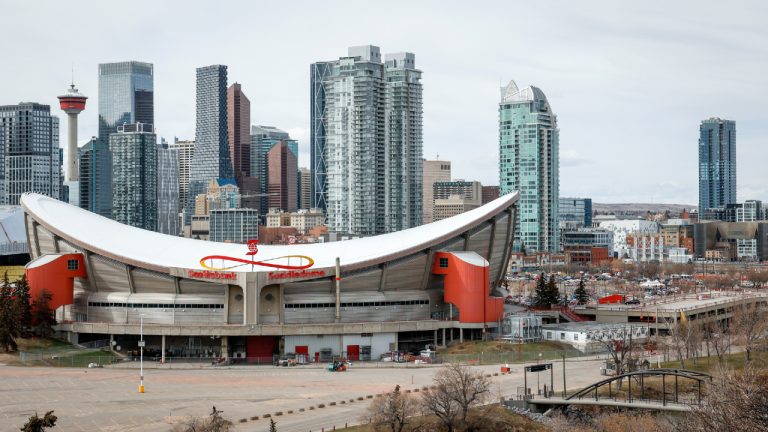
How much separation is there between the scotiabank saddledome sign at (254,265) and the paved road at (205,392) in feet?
32.7

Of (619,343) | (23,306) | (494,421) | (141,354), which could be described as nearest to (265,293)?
(141,354)

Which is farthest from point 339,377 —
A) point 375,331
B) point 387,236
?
point 387,236

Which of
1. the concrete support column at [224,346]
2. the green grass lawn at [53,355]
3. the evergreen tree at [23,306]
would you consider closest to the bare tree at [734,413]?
the concrete support column at [224,346]

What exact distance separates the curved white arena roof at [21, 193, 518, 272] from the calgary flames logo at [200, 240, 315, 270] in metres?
0.51

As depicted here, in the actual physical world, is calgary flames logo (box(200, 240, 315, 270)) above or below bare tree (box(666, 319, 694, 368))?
above

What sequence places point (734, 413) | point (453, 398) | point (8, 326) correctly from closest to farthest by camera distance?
point (734, 413), point (453, 398), point (8, 326)

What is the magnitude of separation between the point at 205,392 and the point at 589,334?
39.0 m

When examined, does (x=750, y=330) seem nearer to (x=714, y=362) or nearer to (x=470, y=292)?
(x=714, y=362)

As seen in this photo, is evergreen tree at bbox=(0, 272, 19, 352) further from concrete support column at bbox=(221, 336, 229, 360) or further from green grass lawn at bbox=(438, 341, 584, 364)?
green grass lawn at bbox=(438, 341, 584, 364)

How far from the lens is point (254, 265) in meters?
95.2

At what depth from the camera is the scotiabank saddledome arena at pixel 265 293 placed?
9275 centimetres

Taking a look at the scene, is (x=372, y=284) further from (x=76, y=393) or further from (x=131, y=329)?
(x=76, y=393)

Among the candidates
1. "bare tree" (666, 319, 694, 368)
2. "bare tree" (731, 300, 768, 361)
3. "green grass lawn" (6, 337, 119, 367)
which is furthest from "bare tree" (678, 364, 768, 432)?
"green grass lawn" (6, 337, 119, 367)

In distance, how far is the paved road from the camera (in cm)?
6294
